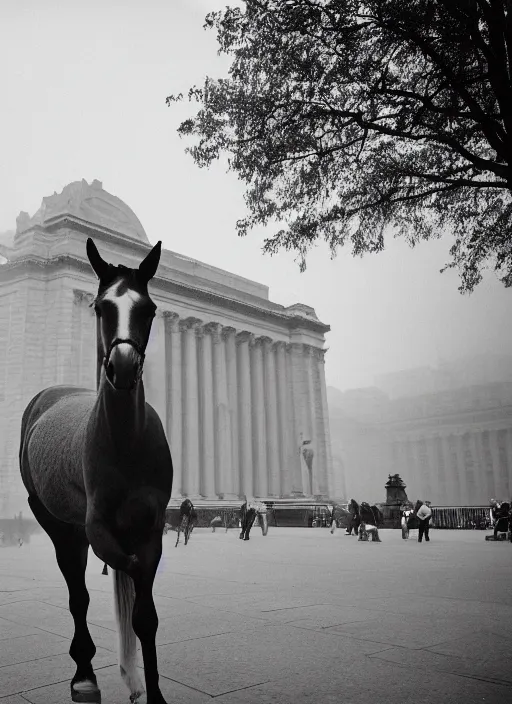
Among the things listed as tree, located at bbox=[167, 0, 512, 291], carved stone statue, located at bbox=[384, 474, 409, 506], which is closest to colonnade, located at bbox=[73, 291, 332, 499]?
carved stone statue, located at bbox=[384, 474, 409, 506]

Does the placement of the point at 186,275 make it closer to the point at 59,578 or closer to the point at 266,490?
the point at 266,490

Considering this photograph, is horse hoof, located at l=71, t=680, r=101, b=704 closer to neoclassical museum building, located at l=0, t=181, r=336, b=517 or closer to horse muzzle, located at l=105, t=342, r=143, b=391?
horse muzzle, located at l=105, t=342, r=143, b=391

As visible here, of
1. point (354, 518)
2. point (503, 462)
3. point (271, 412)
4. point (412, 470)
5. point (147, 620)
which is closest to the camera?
point (147, 620)

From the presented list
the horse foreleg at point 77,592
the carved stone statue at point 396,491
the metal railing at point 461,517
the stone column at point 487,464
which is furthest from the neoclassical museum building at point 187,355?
the stone column at point 487,464

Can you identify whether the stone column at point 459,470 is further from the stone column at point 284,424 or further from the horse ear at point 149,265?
the horse ear at point 149,265

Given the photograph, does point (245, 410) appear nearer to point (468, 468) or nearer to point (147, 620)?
point (468, 468)

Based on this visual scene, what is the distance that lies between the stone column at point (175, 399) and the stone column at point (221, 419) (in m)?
3.98

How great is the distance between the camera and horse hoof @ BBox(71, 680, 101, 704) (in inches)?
143

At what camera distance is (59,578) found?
10.9 meters

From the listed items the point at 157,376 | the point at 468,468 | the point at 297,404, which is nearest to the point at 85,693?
the point at 157,376

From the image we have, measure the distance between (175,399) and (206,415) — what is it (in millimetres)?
3682

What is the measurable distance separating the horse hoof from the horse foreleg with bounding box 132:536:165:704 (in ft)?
2.22

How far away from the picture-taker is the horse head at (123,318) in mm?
3059

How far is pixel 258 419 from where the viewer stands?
57.3 meters
